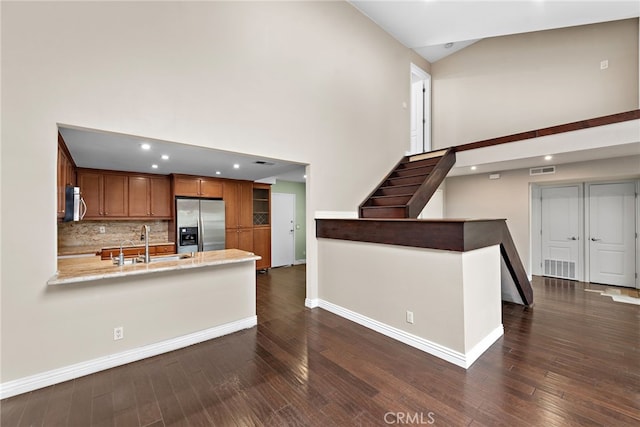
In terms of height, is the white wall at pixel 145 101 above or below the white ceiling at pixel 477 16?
below

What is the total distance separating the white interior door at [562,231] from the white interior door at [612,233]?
0.63ft

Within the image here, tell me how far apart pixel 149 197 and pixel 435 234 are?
206 inches

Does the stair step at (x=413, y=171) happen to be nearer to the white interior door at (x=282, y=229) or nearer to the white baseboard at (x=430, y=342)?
the white baseboard at (x=430, y=342)

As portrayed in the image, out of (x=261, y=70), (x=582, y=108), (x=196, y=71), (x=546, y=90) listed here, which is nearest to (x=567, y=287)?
(x=582, y=108)

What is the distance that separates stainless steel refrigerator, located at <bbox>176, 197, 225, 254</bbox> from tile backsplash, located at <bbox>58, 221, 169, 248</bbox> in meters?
0.55

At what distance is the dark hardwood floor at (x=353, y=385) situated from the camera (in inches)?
74.6

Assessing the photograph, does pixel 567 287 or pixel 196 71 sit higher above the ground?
pixel 196 71

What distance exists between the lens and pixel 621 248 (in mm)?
5031

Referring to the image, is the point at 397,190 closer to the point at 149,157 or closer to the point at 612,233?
the point at 149,157

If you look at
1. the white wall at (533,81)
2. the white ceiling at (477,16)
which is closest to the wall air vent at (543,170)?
the white wall at (533,81)

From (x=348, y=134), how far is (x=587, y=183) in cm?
487

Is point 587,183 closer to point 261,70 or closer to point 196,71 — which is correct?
point 261,70

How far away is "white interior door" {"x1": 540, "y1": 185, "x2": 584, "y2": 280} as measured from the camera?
551cm

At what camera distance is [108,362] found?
98.7 inches
